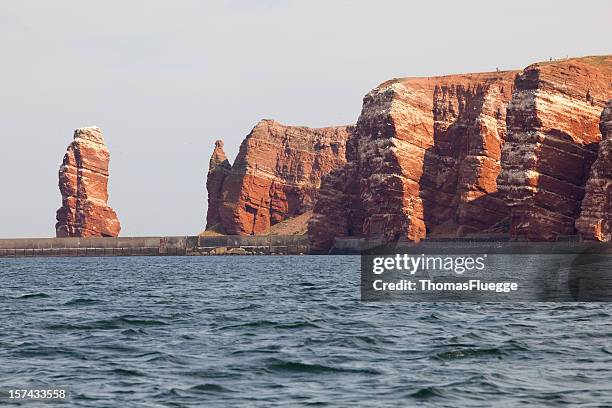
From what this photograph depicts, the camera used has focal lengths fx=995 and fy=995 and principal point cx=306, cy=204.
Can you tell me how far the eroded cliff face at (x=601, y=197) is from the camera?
140125mm

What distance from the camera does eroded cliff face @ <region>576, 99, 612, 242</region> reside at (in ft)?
460

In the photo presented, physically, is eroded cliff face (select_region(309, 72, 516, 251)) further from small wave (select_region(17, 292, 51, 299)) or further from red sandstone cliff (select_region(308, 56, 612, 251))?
small wave (select_region(17, 292, 51, 299))

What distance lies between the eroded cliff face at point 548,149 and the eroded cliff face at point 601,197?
7.75 m

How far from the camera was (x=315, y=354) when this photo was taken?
91.7 ft

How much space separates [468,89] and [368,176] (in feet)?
98.8

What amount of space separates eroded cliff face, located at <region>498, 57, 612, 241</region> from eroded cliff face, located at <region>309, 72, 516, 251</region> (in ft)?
65.6

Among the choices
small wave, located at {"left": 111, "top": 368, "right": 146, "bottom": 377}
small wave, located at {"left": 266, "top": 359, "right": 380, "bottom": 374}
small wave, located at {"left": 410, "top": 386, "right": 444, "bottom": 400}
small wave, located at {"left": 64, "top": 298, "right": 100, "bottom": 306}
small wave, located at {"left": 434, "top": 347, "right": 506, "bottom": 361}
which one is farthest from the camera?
small wave, located at {"left": 64, "top": 298, "right": 100, "bottom": 306}

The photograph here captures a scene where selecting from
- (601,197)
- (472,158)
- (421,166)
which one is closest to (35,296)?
(601,197)

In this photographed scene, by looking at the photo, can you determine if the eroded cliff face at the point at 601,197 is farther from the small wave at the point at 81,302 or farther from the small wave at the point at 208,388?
the small wave at the point at 208,388

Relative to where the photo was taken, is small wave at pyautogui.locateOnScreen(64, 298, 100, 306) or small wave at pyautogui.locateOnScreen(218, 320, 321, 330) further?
small wave at pyautogui.locateOnScreen(64, 298, 100, 306)

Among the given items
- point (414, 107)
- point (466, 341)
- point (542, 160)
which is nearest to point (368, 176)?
point (414, 107)

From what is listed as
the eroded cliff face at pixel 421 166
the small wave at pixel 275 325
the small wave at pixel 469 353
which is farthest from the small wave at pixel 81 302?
the eroded cliff face at pixel 421 166

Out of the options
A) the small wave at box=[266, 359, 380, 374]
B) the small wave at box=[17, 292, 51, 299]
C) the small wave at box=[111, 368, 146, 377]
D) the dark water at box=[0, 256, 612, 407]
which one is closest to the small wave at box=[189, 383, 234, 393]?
the dark water at box=[0, 256, 612, 407]

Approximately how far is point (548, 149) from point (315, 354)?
129 meters
